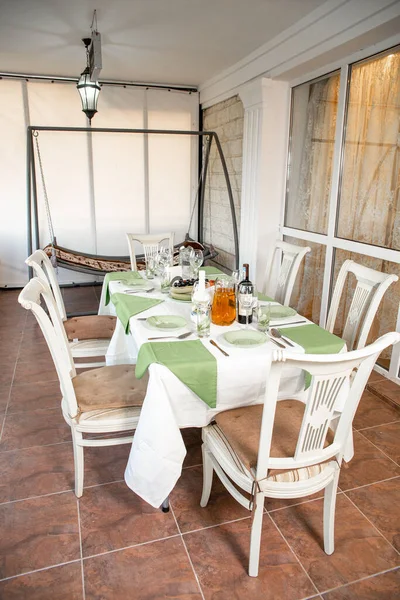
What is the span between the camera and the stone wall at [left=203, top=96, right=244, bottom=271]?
4.63 m

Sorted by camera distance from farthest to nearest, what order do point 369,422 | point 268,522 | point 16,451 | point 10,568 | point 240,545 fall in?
point 369,422 → point 16,451 → point 268,522 → point 240,545 → point 10,568

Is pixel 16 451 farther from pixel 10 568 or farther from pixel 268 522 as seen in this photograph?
pixel 268 522

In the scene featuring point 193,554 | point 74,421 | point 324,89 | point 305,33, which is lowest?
point 193,554

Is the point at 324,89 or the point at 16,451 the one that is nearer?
the point at 16,451

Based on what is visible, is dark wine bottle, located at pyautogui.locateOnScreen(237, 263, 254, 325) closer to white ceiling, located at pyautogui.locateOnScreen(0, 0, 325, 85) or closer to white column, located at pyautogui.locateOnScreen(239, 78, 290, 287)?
white ceiling, located at pyautogui.locateOnScreen(0, 0, 325, 85)

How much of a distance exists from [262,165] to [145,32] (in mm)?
1388

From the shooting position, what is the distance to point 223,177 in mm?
5074

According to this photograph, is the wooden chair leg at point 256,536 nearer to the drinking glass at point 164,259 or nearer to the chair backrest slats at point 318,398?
the chair backrest slats at point 318,398

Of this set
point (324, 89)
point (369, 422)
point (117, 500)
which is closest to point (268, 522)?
point (117, 500)

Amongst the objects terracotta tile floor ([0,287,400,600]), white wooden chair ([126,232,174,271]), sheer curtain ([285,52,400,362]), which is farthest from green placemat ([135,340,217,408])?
white wooden chair ([126,232,174,271])

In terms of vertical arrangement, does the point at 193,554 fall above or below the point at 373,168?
below

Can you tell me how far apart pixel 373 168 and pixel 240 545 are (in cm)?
241

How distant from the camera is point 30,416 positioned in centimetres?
253

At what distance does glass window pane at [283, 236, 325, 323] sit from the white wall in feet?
7.60
